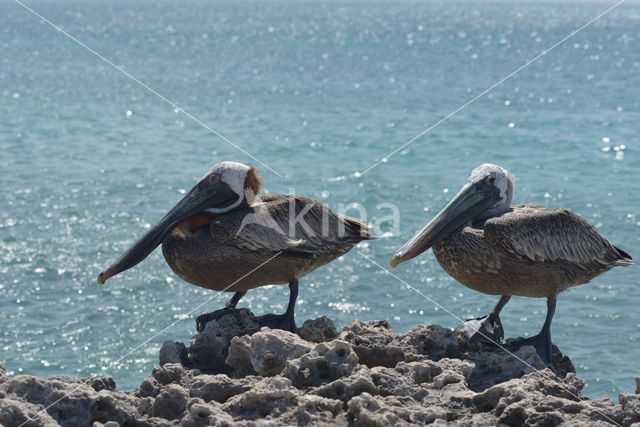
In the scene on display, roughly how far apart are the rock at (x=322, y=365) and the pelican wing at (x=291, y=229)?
1.53 m

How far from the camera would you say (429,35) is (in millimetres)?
68625

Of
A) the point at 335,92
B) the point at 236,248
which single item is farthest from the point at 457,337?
the point at 335,92

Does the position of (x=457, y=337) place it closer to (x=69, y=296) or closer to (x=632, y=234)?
(x=69, y=296)

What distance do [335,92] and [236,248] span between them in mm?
25186

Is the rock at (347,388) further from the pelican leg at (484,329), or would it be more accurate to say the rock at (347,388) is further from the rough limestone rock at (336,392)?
the pelican leg at (484,329)

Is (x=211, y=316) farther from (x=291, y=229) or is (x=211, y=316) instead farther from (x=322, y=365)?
(x=322, y=365)

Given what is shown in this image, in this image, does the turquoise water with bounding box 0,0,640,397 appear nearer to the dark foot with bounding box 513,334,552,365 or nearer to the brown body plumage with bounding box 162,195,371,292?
the brown body plumage with bounding box 162,195,371,292

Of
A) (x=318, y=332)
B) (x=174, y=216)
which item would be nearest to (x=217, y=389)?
(x=318, y=332)

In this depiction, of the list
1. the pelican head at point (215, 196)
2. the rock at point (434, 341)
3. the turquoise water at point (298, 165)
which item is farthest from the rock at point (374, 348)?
the turquoise water at point (298, 165)

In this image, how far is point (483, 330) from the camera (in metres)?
6.02

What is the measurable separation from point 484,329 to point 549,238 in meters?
0.72

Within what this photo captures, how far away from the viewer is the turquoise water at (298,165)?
997 centimetres

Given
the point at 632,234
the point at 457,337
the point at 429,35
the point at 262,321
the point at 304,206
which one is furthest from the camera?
the point at 429,35

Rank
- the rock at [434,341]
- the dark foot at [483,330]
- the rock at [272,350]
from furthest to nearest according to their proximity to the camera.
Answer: the dark foot at [483,330]
the rock at [434,341]
the rock at [272,350]
